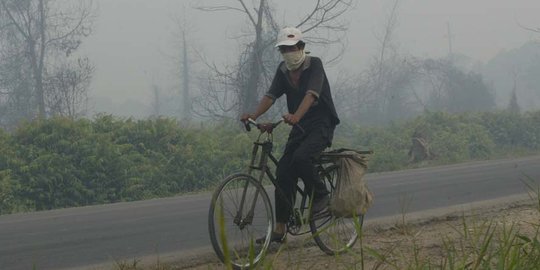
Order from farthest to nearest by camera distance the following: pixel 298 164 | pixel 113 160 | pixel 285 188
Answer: pixel 113 160
pixel 285 188
pixel 298 164

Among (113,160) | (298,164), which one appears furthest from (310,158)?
(113,160)

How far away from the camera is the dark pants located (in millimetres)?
5559

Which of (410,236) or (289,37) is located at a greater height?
(289,37)

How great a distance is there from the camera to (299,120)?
541 cm

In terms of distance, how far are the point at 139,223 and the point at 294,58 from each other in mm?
4039

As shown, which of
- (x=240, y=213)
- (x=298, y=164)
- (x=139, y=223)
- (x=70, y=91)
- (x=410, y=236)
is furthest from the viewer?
(x=70, y=91)

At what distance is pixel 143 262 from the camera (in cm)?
584

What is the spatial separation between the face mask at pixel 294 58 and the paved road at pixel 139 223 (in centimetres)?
232

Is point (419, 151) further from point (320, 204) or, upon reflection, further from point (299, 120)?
point (299, 120)

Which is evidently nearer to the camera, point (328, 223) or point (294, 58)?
point (294, 58)

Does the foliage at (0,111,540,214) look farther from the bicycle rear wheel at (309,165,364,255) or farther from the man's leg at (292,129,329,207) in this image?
the man's leg at (292,129,329,207)

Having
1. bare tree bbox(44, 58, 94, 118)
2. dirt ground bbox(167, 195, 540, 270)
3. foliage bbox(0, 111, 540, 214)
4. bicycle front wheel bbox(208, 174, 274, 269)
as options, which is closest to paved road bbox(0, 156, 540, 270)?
dirt ground bbox(167, 195, 540, 270)

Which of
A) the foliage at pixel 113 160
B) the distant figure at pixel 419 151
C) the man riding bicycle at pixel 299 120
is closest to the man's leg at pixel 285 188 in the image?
the man riding bicycle at pixel 299 120

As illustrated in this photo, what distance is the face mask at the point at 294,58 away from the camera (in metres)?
5.53
